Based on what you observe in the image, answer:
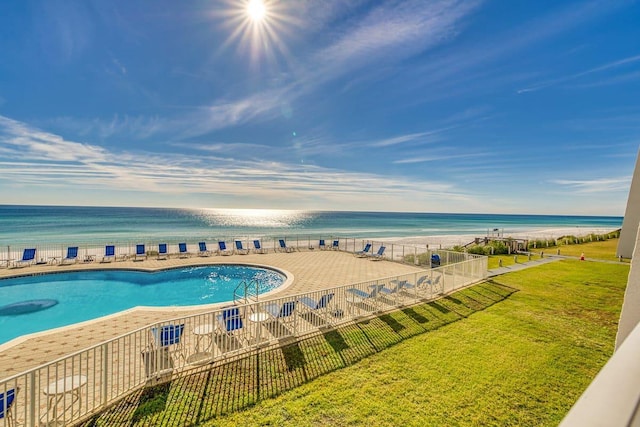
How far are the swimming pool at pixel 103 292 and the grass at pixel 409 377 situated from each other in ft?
24.2

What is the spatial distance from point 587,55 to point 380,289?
48.6ft

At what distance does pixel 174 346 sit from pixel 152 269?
10.8m

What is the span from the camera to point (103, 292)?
1334 centimetres

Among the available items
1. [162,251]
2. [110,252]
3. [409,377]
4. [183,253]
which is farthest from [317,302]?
[110,252]

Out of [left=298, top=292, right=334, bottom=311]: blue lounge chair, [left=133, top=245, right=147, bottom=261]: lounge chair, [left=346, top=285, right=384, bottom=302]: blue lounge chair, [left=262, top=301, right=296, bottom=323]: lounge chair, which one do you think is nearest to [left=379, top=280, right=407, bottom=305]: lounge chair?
[left=346, top=285, right=384, bottom=302]: blue lounge chair

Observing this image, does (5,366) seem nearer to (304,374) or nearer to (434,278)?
(304,374)

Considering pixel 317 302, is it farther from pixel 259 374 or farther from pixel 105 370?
pixel 105 370

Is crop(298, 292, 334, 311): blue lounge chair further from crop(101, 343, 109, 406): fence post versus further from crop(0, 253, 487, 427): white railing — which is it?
crop(101, 343, 109, 406): fence post

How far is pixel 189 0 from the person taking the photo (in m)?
11.7

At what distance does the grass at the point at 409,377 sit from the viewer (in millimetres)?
4609

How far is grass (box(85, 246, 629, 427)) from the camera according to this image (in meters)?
4.61

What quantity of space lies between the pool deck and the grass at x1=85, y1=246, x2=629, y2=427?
149 inches

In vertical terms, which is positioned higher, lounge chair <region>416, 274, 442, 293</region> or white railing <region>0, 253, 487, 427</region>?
lounge chair <region>416, 274, 442, 293</region>

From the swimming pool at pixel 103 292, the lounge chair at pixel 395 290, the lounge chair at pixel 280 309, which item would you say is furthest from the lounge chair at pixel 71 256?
the lounge chair at pixel 395 290
